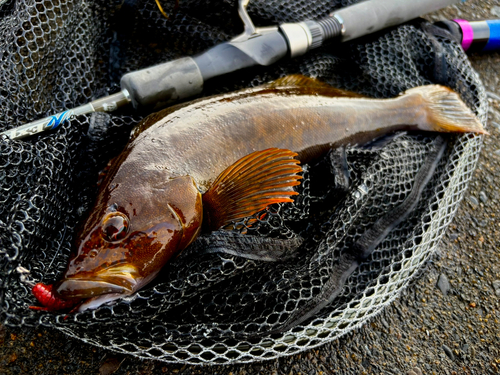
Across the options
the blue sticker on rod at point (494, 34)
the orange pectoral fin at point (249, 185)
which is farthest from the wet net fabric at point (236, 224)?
the blue sticker on rod at point (494, 34)

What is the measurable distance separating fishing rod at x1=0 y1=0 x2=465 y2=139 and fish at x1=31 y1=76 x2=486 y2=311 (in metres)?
0.27

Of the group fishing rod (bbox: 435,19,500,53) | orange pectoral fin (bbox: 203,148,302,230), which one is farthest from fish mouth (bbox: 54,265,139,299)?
fishing rod (bbox: 435,19,500,53)

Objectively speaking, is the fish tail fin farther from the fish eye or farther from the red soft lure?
the red soft lure

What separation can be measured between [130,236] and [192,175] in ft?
1.45

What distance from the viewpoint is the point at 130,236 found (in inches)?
73.4

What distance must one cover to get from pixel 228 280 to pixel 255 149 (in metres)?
0.74

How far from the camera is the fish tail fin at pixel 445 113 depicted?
2.77m

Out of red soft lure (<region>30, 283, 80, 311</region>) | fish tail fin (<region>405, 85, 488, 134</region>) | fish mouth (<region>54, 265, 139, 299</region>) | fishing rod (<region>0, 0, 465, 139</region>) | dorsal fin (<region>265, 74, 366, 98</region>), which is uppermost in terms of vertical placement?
fishing rod (<region>0, 0, 465, 139</region>)

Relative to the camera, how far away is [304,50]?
2836 millimetres

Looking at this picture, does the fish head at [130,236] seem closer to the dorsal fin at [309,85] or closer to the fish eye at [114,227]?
the fish eye at [114,227]

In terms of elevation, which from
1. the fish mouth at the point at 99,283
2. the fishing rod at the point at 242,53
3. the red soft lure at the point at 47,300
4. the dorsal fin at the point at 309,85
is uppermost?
the fishing rod at the point at 242,53

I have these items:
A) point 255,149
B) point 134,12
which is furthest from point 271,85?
point 134,12

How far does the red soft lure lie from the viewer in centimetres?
176

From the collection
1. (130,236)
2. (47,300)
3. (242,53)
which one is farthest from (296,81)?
(47,300)
